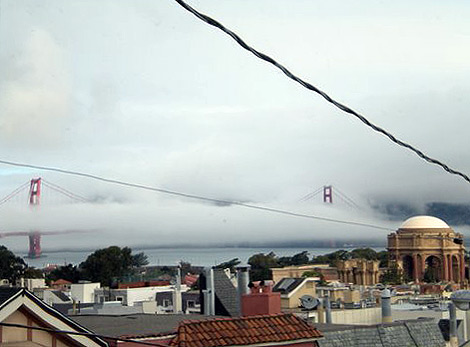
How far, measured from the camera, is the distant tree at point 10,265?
12812 centimetres

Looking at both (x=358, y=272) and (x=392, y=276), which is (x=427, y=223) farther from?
(x=358, y=272)

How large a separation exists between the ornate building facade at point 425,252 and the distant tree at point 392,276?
14865 millimetres

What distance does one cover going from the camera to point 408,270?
594 ft

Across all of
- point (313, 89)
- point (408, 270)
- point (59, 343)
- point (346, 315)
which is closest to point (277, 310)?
point (59, 343)

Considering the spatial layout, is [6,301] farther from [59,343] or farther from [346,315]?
[346,315]

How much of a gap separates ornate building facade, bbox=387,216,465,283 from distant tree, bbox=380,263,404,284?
14.9m

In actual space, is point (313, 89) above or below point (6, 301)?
above

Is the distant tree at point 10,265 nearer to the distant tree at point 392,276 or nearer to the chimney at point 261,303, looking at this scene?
the distant tree at point 392,276

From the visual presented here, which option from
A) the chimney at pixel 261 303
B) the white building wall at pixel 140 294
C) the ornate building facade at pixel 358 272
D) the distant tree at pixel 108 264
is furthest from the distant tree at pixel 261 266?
the chimney at pixel 261 303

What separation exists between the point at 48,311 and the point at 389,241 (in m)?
172

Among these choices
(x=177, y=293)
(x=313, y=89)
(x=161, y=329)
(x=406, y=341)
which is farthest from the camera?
(x=177, y=293)

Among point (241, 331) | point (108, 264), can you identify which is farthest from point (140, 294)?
point (108, 264)

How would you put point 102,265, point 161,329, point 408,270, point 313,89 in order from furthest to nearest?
point 408,270 → point 102,265 → point 161,329 → point 313,89

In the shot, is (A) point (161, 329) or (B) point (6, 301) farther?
(A) point (161, 329)
